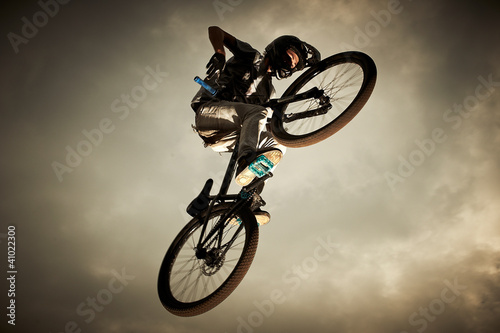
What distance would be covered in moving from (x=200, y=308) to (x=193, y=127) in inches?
87.7

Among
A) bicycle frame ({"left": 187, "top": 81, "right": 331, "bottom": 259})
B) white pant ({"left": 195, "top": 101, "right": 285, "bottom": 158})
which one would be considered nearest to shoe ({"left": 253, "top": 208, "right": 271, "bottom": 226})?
bicycle frame ({"left": 187, "top": 81, "right": 331, "bottom": 259})

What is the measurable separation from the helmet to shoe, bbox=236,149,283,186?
49.6 inches

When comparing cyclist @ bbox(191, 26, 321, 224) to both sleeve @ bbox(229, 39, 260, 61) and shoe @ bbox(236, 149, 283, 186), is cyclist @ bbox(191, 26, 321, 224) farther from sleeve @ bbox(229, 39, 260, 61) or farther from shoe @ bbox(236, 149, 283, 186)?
shoe @ bbox(236, 149, 283, 186)

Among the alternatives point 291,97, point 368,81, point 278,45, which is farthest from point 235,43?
point 368,81

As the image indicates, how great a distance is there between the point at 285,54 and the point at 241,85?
685 millimetres

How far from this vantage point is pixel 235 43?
12.0ft

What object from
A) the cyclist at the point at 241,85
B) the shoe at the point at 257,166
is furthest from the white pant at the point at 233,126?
the shoe at the point at 257,166

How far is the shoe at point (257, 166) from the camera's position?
9.14 ft

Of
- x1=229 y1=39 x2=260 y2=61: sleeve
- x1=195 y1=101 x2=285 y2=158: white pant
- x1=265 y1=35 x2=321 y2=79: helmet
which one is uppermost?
x1=229 y1=39 x2=260 y2=61: sleeve

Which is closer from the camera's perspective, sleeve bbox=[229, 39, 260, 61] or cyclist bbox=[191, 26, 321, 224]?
cyclist bbox=[191, 26, 321, 224]

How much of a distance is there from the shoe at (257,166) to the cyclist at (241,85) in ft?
1.01

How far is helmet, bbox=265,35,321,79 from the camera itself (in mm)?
3525

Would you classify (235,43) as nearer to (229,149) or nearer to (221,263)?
(229,149)

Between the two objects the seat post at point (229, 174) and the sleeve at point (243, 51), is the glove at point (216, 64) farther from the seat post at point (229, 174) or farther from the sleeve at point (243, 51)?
the seat post at point (229, 174)
